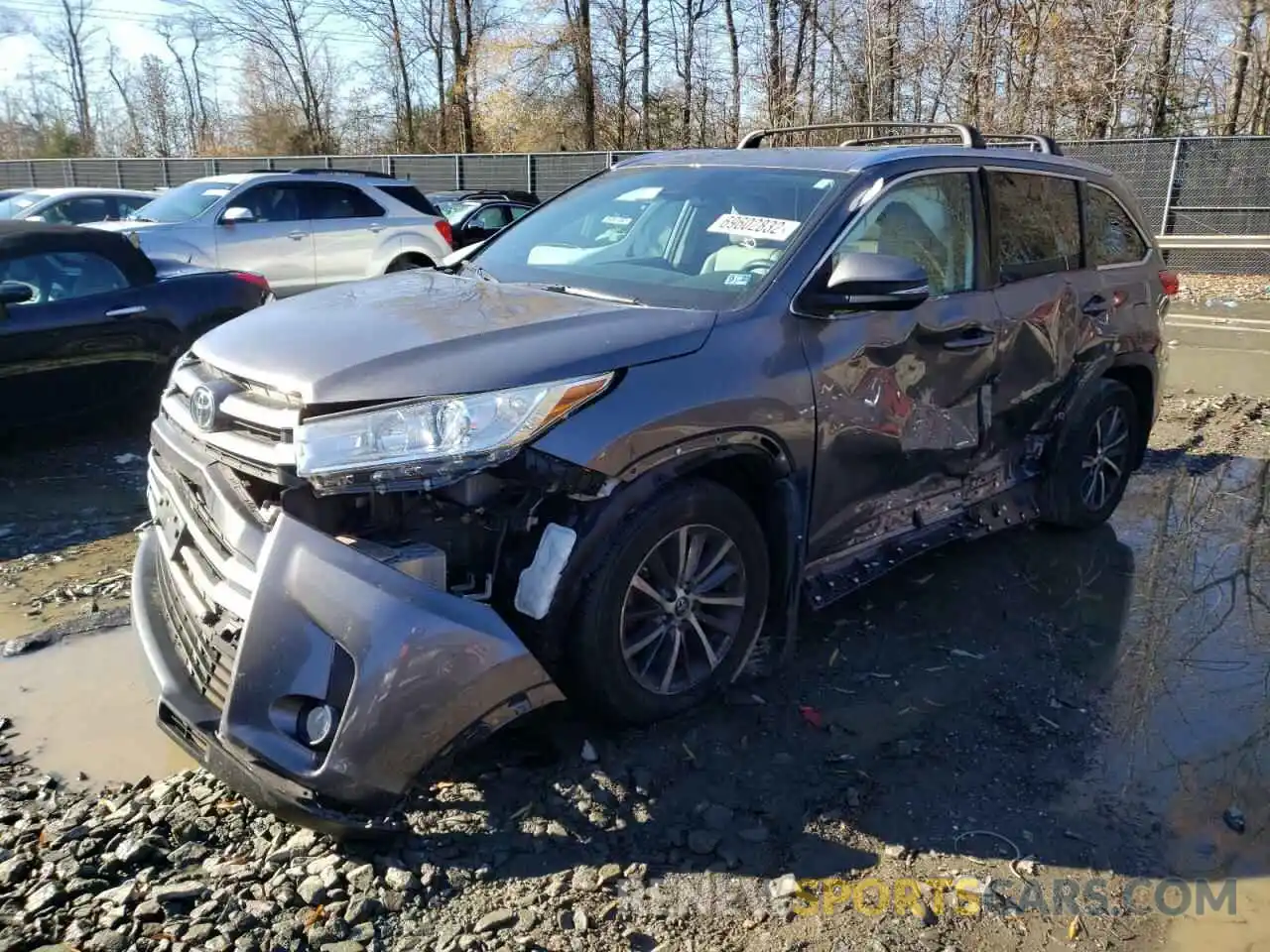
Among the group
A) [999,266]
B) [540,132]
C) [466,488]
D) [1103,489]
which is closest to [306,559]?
[466,488]

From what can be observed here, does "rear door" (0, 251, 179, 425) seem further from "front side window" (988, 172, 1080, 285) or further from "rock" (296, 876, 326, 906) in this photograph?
"front side window" (988, 172, 1080, 285)

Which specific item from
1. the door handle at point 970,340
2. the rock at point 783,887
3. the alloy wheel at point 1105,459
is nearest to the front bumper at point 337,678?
the rock at point 783,887

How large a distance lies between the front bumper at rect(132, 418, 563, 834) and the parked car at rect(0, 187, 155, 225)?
1196cm

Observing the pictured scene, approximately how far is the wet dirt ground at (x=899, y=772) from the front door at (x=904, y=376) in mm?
642

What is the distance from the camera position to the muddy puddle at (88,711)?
321 centimetres

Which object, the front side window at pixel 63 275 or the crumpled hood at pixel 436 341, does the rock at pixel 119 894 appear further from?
the front side window at pixel 63 275

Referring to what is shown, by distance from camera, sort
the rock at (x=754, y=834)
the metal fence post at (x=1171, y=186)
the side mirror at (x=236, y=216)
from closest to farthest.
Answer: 1. the rock at (x=754, y=834)
2. the side mirror at (x=236, y=216)
3. the metal fence post at (x=1171, y=186)

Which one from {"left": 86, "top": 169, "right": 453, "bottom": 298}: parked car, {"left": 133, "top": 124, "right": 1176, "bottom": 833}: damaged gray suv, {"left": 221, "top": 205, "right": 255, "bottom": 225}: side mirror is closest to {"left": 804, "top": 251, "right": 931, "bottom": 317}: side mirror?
{"left": 133, "top": 124, "right": 1176, "bottom": 833}: damaged gray suv

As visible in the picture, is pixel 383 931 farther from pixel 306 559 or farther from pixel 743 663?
pixel 743 663

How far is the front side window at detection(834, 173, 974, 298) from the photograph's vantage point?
3734 millimetres

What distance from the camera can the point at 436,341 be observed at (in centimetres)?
289

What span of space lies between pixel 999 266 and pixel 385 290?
100.0 inches

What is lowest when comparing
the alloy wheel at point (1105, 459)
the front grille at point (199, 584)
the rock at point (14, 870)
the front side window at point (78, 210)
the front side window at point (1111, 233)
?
the rock at point (14, 870)

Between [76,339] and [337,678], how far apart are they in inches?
185
